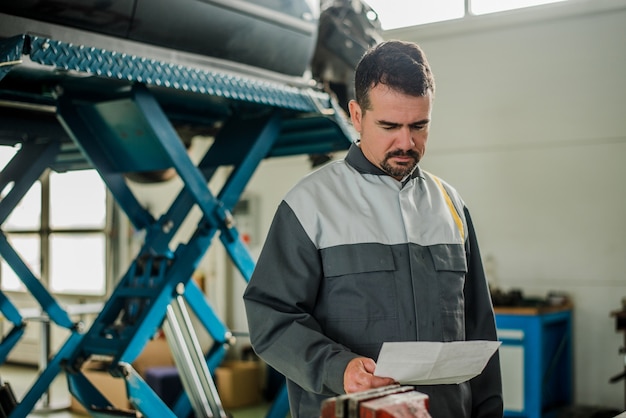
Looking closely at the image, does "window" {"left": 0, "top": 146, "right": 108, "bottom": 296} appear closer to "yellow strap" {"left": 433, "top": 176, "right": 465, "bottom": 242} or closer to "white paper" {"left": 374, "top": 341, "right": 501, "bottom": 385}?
"yellow strap" {"left": 433, "top": 176, "right": 465, "bottom": 242}

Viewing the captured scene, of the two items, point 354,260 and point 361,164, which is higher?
point 361,164

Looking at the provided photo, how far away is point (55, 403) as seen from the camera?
7.29 meters

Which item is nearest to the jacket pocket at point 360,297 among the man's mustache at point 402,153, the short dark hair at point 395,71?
the man's mustache at point 402,153

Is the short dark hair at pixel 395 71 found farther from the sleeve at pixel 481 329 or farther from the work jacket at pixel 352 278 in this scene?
Result: the sleeve at pixel 481 329

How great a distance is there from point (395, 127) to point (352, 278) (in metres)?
0.39

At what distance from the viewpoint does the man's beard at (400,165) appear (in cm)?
187

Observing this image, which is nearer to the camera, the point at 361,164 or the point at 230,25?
the point at 361,164

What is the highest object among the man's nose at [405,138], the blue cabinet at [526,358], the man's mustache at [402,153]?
the man's nose at [405,138]

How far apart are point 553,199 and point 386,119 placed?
490 cm

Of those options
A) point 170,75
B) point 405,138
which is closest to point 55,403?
point 170,75

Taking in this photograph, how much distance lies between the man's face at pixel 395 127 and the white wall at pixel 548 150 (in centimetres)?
475

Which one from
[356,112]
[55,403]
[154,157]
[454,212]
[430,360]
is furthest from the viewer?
[55,403]

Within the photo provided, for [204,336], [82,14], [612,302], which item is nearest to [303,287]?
[82,14]

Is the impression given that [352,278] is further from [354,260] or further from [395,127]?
[395,127]
